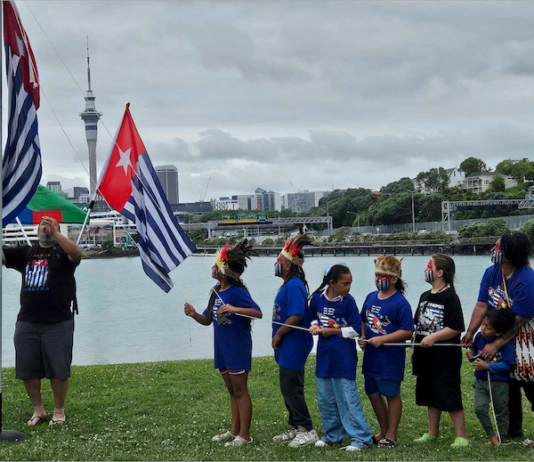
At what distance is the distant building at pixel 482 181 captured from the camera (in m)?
144

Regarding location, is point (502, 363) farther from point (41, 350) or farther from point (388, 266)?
point (41, 350)

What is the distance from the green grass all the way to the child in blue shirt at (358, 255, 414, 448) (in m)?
0.31

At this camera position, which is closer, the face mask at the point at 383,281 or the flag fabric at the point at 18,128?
the face mask at the point at 383,281

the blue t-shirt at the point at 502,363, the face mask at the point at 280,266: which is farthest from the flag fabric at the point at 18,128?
the blue t-shirt at the point at 502,363

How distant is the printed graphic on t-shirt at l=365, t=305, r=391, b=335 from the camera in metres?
6.90

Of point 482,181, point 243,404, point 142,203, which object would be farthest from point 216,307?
point 482,181

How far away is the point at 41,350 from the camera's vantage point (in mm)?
7898

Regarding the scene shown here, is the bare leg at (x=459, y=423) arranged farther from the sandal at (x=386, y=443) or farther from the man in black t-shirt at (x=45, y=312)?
the man in black t-shirt at (x=45, y=312)

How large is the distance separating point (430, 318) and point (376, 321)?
54 centimetres

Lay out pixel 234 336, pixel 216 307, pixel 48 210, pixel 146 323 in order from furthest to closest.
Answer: pixel 146 323 → pixel 48 210 → pixel 216 307 → pixel 234 336

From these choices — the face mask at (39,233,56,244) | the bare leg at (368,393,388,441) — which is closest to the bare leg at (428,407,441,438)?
the bare leg at (368,393,388,441)

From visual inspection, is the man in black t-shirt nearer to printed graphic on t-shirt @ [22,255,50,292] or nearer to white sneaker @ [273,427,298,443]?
printed graphic on t-shirt @ [22,255,50,292]

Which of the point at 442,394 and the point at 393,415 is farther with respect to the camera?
the point at 393,415

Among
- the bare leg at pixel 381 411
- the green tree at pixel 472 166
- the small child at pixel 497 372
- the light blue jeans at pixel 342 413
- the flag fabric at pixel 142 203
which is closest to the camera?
the small child at pixel 497 372
